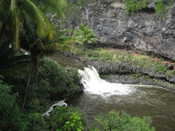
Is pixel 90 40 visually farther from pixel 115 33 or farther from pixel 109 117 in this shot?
pixel 109 117

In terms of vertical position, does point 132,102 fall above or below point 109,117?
below

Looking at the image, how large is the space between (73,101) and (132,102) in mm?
3800

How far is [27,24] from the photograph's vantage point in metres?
7.09

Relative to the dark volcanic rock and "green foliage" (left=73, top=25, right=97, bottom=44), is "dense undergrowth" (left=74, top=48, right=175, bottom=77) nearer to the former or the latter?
the dark volcanic rock

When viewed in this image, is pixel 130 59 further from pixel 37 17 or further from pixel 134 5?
pixel 37 17

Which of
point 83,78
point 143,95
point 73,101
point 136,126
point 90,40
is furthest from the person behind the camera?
point 90,40

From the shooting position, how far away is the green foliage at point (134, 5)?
80.6ft

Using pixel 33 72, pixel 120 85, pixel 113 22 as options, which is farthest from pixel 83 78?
pixel 113 22

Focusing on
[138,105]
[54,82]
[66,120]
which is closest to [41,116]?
[66,120]

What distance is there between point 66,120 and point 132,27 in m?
20.5

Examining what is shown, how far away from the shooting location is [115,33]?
27.2m

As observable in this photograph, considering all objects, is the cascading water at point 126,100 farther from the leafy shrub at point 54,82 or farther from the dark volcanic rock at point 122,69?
the dark volcanic rock at point 122,69

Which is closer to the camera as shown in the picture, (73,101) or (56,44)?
(56,44)

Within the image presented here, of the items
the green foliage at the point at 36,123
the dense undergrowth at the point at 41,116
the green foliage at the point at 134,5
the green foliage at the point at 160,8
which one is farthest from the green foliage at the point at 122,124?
the green foliage at the point at 134,5
